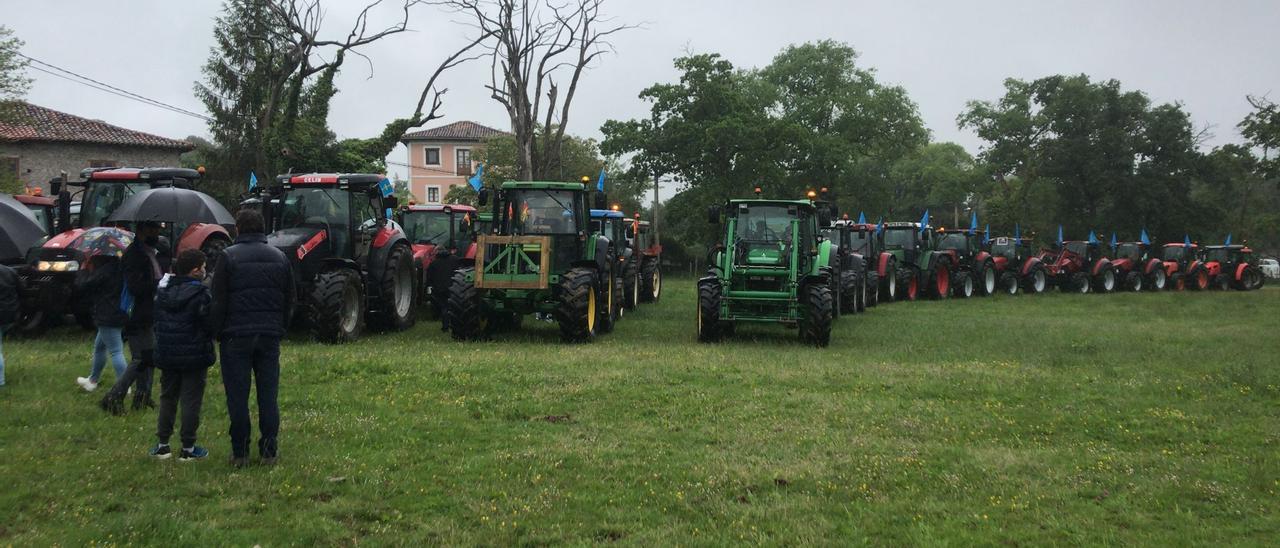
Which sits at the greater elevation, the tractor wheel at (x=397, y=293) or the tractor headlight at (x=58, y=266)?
the tractor headlight at (x=58, y=266)

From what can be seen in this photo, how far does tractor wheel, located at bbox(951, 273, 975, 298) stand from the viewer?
2695 cm

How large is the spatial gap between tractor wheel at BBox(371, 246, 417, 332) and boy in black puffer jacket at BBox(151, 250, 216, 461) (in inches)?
284

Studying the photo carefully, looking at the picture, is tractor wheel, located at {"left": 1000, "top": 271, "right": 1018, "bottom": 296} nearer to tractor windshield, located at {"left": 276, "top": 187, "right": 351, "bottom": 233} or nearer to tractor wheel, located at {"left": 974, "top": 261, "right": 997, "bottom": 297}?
tractor wheel, located at {"left": 974, "top": 261, "right": 997, "bottom": 297}

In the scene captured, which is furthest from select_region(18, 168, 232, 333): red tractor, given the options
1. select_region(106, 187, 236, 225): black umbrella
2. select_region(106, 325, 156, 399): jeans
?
select_region(106, 325, 156, 399): jeans

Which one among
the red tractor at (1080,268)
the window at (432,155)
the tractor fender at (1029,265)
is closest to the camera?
the tractor fender at (1029,265)

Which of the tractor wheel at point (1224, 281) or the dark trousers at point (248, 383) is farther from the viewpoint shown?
the tractor wheel at point (1224, 281)

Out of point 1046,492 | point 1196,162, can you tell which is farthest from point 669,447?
point 1196,162

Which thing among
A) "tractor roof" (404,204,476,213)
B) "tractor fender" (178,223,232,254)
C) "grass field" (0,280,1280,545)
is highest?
"tractor roof" (404,204,476,213)

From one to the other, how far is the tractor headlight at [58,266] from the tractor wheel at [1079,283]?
2905cm

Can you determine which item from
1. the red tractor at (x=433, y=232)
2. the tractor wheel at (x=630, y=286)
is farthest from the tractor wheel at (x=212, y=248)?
the tractor wheel at (x=630, y=286)

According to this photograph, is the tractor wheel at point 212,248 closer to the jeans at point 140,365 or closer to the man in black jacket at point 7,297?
the man in black jacket at point 7,297

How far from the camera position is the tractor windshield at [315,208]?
43.8ft

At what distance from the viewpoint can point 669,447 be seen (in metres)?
7.15

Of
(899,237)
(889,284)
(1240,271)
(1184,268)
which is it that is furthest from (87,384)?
(1240,271)
